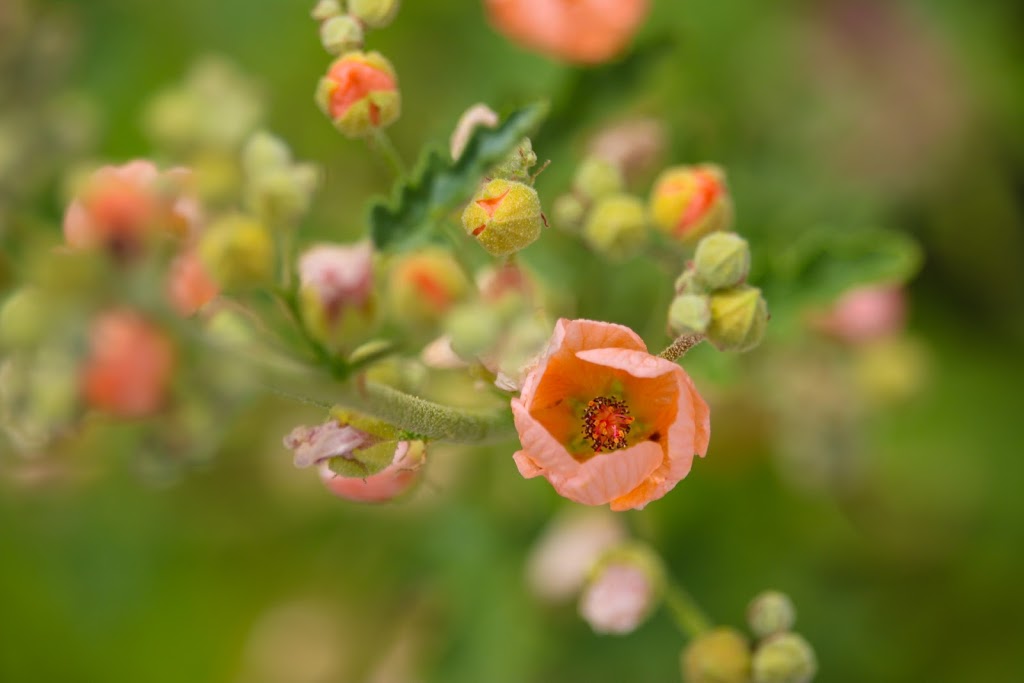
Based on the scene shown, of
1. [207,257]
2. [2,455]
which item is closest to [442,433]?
[207,257]

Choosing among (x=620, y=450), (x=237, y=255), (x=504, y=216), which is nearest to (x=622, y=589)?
(x=620, y=450)

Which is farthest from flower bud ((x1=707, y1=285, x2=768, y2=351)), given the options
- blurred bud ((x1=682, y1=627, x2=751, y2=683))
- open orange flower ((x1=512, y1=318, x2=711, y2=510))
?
blurred bud ((x1=682, y1=627, x2=751, y2=683))

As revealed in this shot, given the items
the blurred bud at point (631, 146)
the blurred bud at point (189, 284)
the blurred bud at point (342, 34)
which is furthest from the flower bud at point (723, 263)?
the blurred bud at point (631, 146)

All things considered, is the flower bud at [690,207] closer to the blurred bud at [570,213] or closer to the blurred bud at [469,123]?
the blurred bud at [570,213]

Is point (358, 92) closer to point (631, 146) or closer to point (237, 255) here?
point (237, 255)

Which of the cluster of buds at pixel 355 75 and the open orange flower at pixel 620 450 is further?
the cluster of buds at pixel 355 75
